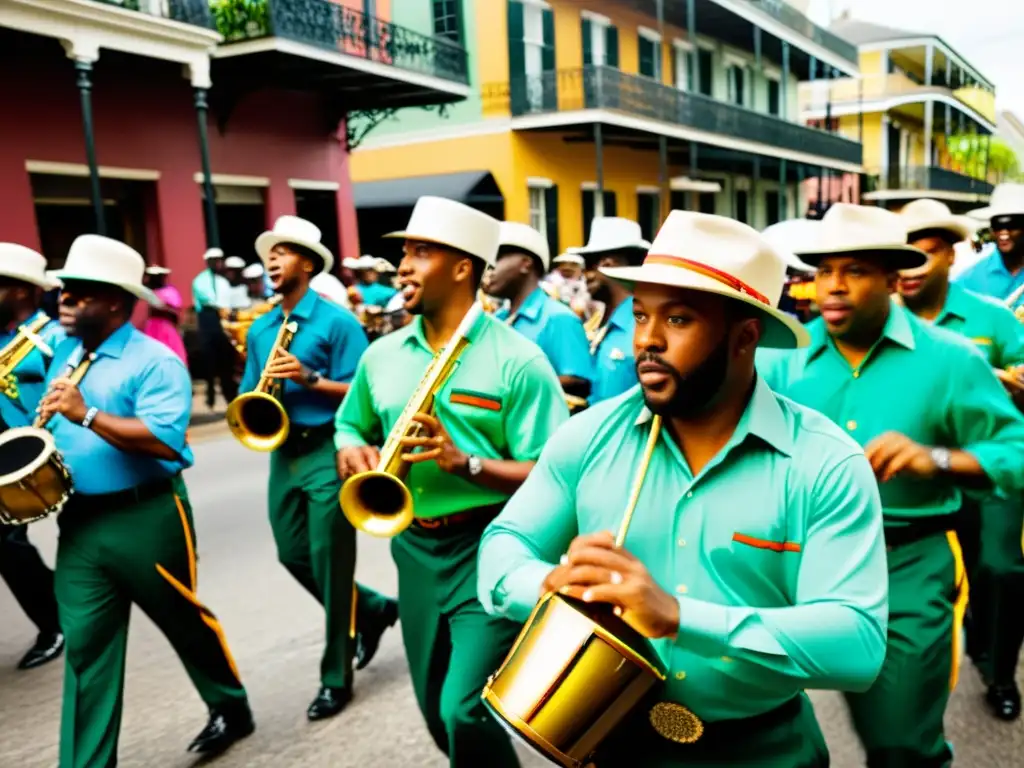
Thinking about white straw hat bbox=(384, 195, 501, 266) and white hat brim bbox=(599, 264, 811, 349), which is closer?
white hat brim bbox=(599, 264, 811, 349)

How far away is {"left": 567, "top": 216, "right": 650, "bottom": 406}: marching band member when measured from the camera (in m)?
5.49

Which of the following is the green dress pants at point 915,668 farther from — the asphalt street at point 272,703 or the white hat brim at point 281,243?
the white hat brim at point 281,243

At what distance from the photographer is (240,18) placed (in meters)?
15.5

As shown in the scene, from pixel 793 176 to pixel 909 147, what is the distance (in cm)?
1792

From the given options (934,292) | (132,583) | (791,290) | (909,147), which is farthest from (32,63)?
(909,147)

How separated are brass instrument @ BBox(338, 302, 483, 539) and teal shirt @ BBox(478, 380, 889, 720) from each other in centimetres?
92

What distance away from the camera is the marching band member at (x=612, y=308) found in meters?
5.49

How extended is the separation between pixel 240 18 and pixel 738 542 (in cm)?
1577

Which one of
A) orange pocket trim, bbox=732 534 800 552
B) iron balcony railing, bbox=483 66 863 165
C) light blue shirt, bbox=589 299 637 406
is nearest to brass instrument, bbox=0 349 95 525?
orange pocket trim, bbox=732 534 800 552

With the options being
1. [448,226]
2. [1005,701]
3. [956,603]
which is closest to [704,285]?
[448,226]

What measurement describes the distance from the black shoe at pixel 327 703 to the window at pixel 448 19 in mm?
19613

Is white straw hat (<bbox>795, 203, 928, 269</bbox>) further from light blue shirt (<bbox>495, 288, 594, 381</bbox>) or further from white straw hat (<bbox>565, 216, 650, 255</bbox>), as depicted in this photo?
white straw hat (<bbox>565, 216, 650, 255</bbox>)

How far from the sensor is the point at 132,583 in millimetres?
3809

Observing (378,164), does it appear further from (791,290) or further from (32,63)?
(791,290)
